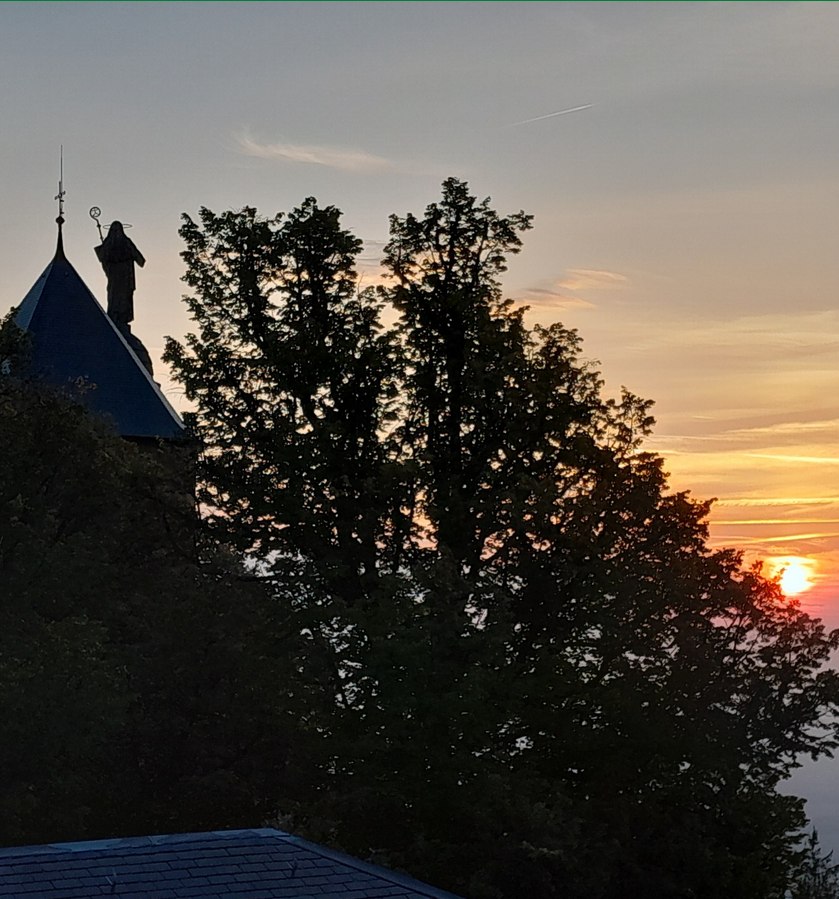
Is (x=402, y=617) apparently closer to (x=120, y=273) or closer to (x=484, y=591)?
(x=484, y=591)

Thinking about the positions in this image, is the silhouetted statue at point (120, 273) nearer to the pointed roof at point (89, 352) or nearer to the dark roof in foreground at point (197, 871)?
the pointed roof at point (89, 352)

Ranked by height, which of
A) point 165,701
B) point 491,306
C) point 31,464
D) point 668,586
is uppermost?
point 491,306

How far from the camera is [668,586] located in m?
32.7

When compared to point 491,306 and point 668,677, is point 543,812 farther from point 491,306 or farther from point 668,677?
point 491,306

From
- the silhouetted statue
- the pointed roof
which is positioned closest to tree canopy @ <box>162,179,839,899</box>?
the pointed roof

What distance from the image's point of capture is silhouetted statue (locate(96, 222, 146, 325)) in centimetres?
6631

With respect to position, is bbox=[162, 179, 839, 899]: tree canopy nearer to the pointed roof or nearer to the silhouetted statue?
the pointed roof

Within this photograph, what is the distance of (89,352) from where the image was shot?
52.8 metres

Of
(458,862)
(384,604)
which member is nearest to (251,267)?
(384,604)

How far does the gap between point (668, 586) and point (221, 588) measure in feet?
39.0

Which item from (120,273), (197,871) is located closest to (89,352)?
(120,273)

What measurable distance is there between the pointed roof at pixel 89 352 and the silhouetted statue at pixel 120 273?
11.0 metres

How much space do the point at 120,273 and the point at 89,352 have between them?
1479 cm

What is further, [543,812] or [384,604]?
[384,604]
